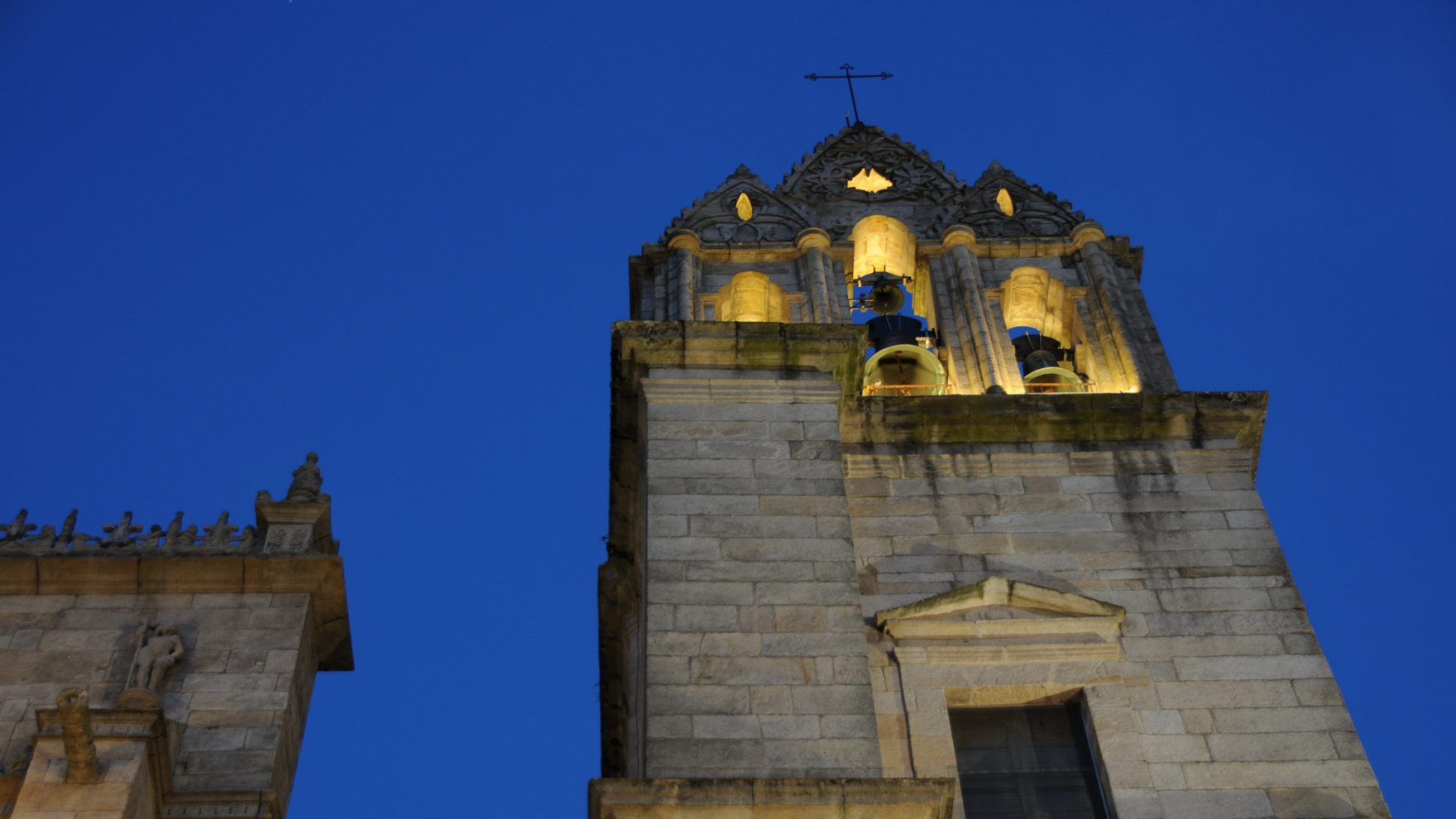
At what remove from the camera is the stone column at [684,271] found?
2395 centimetres

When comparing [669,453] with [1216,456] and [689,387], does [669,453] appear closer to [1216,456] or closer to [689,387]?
[689,387]

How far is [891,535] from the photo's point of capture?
1833 centimetres

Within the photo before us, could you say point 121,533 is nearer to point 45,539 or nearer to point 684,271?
point 45,539

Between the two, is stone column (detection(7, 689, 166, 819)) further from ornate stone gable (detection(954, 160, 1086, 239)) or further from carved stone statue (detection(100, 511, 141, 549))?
ornate stone gable (detection(954, 160, 1086, 239))

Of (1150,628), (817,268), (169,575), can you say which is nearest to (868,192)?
(817,268)

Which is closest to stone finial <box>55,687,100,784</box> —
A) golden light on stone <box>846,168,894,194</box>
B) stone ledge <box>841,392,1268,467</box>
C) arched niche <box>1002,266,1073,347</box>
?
stone ledge <box>841,392,1268,467</box>

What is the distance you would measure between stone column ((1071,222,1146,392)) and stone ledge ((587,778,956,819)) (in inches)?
421

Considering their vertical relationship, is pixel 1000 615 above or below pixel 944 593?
below

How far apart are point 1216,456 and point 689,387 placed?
6651 mm

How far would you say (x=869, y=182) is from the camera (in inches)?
1113

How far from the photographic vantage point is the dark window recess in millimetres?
15758

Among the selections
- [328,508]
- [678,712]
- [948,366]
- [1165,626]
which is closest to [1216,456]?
[1165,626]

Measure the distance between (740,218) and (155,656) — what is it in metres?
12.2

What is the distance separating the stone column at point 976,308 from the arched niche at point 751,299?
283 cm
